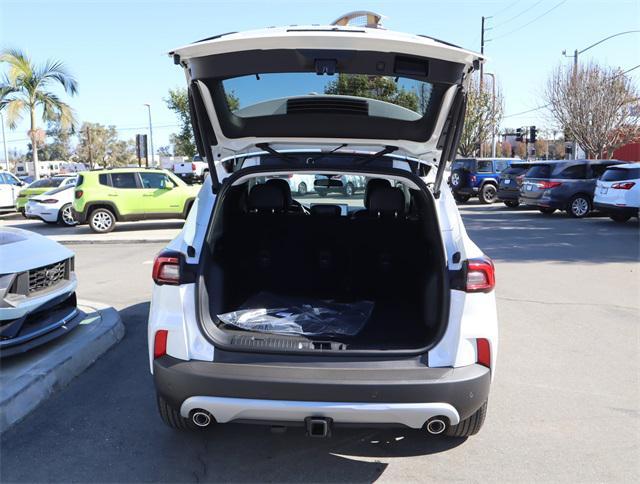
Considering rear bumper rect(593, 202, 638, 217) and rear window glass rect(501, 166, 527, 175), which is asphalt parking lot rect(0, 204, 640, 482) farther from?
rear window glass rect(501, 166, 527, 175)

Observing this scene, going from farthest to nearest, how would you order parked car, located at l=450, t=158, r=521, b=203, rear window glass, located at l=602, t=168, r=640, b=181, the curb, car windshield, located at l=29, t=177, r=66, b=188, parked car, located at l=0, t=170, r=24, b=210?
parked car, located at l=450, t=158, r=521, b=203 → parked car, located at l=0, t=170, r=24, b=210 → car windshield, located at l=29, t=177, r=66, b=188 → rear window glass, located at l=602, t=168, r=640, b=181 → the curb

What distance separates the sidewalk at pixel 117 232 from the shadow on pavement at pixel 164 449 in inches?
362

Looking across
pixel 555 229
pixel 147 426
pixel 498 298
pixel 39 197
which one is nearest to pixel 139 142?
pixel 39 197

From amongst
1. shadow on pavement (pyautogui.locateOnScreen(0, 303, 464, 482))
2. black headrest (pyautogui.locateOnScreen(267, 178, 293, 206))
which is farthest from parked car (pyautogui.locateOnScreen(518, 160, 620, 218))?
shadow on pavement (pyautogui.locateOnScreen(0, 303, 464, 482))

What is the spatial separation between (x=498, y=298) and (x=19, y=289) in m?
5.33

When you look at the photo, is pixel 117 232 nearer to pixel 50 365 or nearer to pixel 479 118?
pixel 50 365

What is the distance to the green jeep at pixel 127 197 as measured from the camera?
14461mm

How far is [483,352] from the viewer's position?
9.42 feet

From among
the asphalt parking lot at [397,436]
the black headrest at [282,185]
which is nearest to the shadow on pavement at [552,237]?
the asphalt parking lot at [397,436]

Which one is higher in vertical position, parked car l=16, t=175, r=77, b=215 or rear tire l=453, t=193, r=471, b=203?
parked car l=16, t=175, r=77, b=215

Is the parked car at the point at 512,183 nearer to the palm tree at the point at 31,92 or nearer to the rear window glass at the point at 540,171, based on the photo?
the rear window glass at the point at 540,171

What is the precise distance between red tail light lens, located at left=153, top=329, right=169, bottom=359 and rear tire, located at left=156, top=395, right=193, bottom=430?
1.07ft

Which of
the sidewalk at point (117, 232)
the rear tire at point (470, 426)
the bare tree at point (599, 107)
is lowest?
the rear tire at point (470, 426)

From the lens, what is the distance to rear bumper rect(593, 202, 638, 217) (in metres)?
13.3
